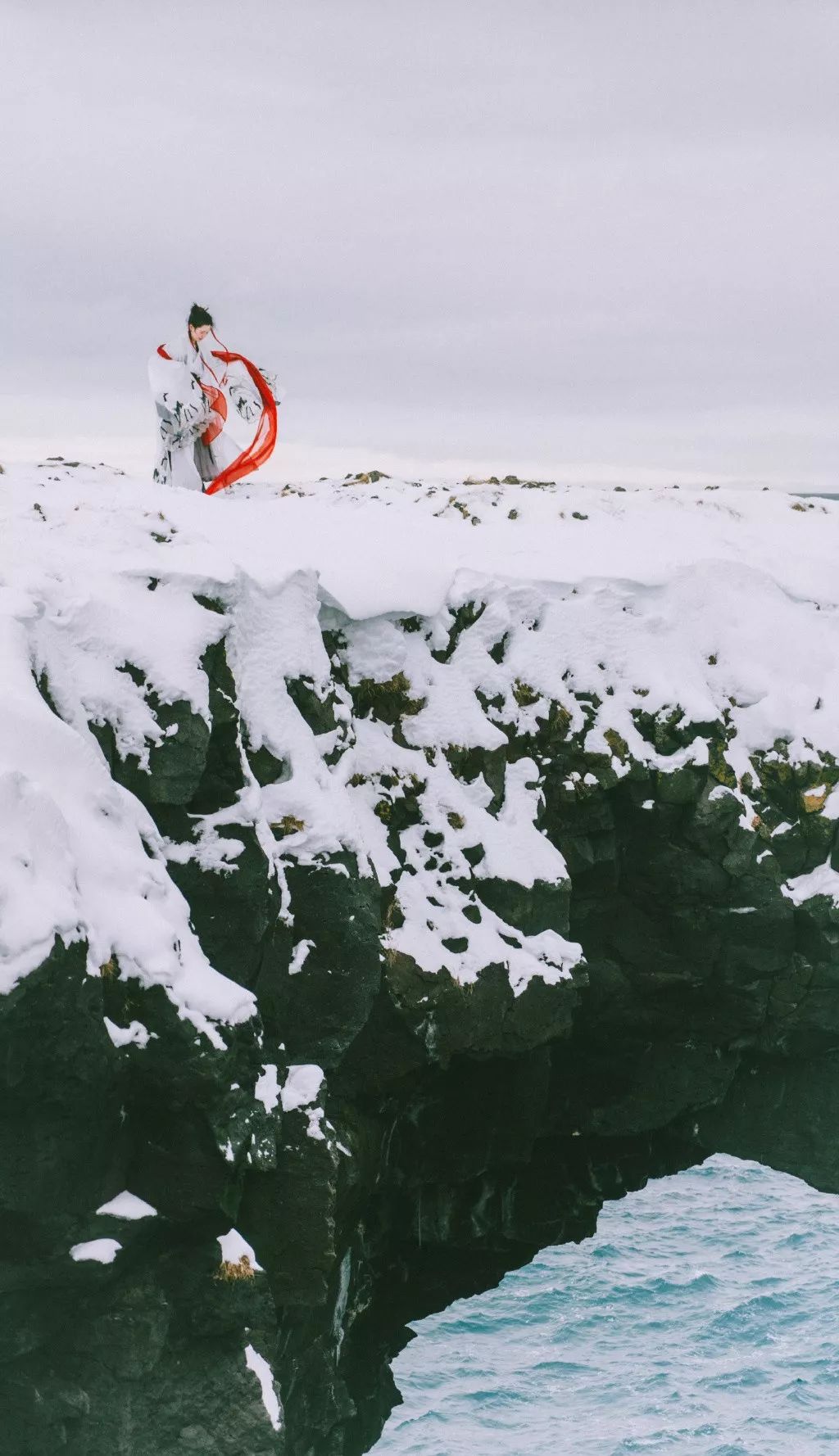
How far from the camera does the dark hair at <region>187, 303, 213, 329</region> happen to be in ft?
64.1

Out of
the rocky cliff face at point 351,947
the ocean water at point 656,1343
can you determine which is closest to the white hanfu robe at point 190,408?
the rocky cliff face at point 351,947

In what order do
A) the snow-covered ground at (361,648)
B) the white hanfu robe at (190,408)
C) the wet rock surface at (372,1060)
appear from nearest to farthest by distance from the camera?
the wet rock surface at (372,1060) < the snow-covered ground at (361,648) < the white hanfu robe at (190,408)

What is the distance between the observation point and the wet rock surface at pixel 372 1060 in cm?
1117

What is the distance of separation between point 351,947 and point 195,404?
8.81 m

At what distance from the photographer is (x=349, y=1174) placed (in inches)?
550

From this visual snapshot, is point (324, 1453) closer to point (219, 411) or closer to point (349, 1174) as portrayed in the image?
point (349, 1174)

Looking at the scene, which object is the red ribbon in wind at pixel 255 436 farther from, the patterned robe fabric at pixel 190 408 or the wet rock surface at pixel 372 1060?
the wet rock surface at pixel 372 1060

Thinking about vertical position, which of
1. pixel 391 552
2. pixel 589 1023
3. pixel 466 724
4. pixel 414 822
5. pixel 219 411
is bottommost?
pixel 589 1023

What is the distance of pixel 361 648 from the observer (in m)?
16.8

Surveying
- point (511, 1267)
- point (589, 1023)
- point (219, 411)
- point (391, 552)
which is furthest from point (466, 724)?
point (511, 1267)

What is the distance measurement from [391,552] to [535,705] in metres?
2.54

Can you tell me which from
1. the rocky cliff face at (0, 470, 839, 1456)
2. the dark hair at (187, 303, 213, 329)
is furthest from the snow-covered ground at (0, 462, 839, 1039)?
the dark hair at (187, 303, 213, 329)

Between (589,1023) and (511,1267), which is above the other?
(589,1023)

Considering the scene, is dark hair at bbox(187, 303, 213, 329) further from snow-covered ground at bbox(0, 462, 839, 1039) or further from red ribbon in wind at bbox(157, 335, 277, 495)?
snow-covered ground at bbox(0, 462, 839, 1039)
